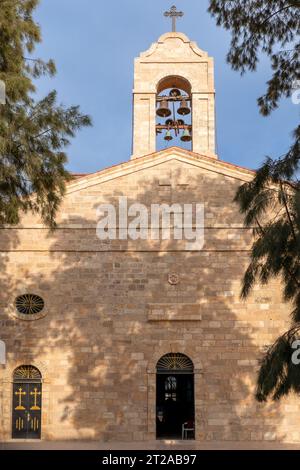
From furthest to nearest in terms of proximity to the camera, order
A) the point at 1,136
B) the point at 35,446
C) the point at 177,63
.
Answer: the point at 177,63 < the point at 35,446 < the point at 1,136

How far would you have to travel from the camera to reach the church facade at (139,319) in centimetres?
1698

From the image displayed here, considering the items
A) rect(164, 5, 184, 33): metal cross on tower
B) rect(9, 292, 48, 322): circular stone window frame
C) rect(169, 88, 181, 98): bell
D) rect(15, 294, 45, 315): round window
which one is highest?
rect(164, 5, 184, 33): metal cross on tower

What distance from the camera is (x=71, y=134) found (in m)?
10.8

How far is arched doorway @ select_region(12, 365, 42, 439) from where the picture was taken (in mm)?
17031

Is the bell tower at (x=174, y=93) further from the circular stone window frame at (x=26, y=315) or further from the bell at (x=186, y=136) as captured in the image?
the circular stone window frame at (x=26, y=315)

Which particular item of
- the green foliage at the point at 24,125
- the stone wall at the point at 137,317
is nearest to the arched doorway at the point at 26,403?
the stone wall at the point at 137,317

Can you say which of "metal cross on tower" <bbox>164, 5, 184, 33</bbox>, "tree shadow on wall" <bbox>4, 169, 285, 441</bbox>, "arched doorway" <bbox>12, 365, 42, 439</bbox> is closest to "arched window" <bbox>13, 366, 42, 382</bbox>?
"arched doorway" <bbox>12, 365, 42, 439</bbox>

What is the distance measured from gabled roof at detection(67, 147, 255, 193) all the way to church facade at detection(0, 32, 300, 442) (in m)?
0.03

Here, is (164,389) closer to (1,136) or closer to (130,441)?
(130,441)

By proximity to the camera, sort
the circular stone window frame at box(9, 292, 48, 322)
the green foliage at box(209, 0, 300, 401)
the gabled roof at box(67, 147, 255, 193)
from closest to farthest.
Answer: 1. the green foliage at box(209, 0, 300, 401)
2. the circular stone window frame at box(9, 292, 48, 322)
3. the gabled roof at box(67, 147, 255, 193)

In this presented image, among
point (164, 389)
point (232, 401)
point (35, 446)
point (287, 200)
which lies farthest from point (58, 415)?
point (287, 200)

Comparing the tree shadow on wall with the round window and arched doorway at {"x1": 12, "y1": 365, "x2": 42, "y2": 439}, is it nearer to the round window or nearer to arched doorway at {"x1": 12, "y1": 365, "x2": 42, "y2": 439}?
the round window

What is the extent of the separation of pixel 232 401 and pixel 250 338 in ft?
5.79

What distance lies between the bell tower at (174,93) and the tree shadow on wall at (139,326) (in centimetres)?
184
